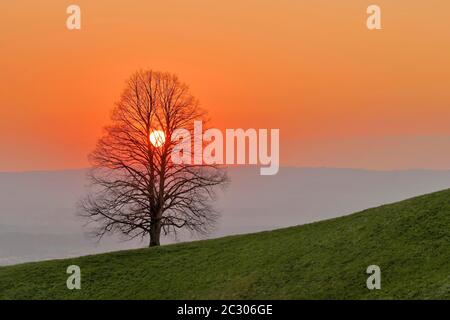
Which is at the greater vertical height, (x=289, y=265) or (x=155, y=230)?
(x=155, y=230)

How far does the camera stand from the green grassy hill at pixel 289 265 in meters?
29.8

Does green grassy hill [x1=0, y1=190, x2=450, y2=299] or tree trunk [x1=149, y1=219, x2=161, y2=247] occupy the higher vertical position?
tree trunk [x1=149, y1=219, x2=161, y2=247]

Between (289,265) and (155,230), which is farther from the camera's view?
(155,230)

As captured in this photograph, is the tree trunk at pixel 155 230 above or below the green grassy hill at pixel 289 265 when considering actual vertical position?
above

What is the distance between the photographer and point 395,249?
32281 mm

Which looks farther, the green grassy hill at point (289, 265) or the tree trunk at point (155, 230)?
the tree trunk at point (155, 230)

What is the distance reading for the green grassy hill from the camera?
2978 cm

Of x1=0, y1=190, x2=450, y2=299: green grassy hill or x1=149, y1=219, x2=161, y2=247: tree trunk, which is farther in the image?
x1=149, y1=219, x2=161, y2=247: tree trunk

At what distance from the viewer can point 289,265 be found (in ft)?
112

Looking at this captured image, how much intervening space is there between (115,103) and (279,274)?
24.6 meters
